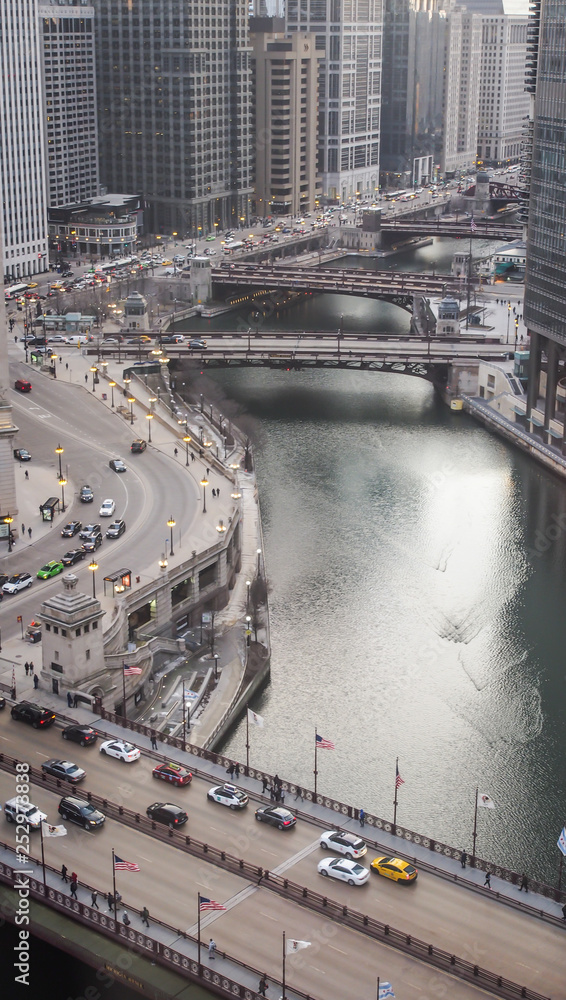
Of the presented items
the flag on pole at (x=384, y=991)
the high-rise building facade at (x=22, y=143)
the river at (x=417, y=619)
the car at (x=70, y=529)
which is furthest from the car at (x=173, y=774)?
the high-rise building facade at (x=22, y=143)

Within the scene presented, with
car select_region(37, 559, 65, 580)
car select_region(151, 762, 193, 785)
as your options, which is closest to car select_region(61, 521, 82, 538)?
car select_region(37, 559, 65, 580)

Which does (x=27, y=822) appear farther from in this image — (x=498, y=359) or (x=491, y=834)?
(x=498, y=359)

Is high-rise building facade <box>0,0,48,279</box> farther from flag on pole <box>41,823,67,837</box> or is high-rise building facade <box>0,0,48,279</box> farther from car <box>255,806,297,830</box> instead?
flag on pole <box>41,823,67,837</box>

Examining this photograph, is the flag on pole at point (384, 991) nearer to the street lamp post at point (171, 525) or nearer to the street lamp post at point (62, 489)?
the street lamp post at point (171, 525)

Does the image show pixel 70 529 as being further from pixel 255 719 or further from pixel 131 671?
pixel 255 719

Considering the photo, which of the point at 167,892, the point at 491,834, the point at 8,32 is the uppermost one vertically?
the point at 8,32

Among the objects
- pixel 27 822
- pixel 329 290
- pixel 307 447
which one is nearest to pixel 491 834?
pixel 27 822

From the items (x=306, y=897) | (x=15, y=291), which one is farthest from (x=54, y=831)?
(x=15, y=291)
